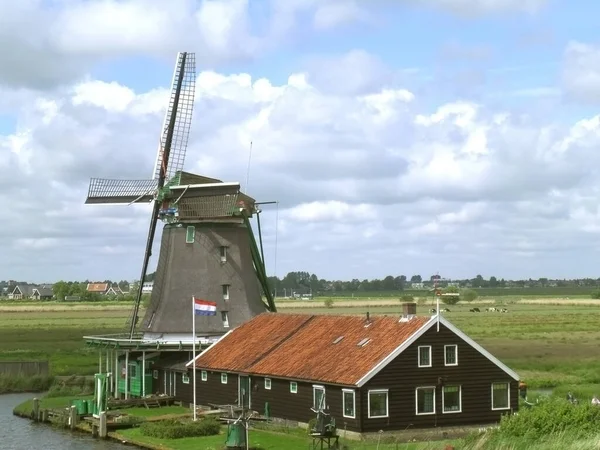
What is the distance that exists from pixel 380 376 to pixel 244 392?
7.95m

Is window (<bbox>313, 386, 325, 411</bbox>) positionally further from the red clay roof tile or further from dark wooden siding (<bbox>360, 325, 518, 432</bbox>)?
dark wooden siding (<bbox>360, 325, 518, 432</bbox>)

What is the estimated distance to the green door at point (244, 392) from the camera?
38844 mm

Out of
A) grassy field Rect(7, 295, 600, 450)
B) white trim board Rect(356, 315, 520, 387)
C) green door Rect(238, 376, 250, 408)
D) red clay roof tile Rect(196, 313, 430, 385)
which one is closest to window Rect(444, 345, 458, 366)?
white trim board Rect(356, 315, 520, 387)

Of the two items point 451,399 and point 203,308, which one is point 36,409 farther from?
point 451,399

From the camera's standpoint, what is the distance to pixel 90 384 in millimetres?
51781

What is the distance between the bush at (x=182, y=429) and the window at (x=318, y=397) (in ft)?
12.4

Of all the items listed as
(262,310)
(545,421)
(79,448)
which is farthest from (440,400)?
(262,310)

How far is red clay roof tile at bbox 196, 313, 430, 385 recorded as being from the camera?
112ft

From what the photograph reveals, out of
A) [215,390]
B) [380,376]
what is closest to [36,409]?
[215,390]

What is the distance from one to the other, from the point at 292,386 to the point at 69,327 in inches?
2942

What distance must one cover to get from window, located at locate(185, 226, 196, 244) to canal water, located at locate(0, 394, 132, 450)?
35.7 feet

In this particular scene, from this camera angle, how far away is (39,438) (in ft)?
122

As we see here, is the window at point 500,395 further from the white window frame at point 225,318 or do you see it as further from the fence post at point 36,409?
the fence post at point 36,409

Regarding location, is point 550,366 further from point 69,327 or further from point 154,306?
point 69,327
